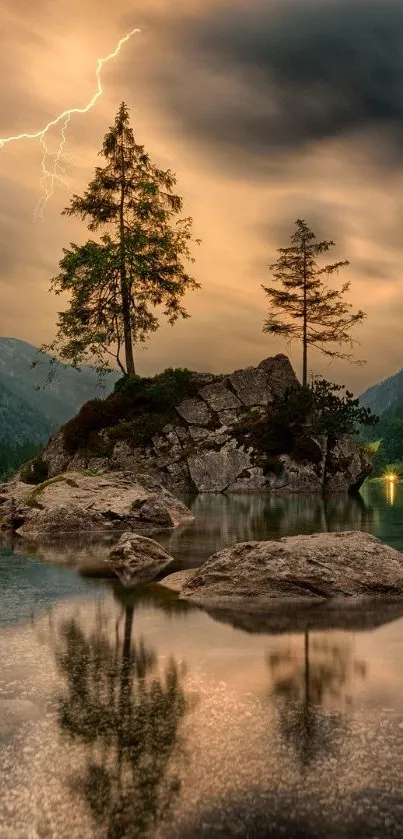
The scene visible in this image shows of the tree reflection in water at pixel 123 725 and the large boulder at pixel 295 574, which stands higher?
the large boulder at pixel 295 574

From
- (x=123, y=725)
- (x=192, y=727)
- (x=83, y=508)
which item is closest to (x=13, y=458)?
(x=83, y=508)

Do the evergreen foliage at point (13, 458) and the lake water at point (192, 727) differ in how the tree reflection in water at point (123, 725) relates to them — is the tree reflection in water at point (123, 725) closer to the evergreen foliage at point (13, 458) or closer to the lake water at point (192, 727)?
the lake water at point (192, 727)

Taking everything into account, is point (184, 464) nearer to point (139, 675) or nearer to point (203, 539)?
point (203, 539)

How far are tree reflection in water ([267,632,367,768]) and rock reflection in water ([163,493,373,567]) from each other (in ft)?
16.9

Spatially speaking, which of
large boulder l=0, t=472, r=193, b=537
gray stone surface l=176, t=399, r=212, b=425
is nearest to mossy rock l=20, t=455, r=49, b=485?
gray stone surface l=176, t=399, r=212, b=425

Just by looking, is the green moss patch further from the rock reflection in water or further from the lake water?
the lake water

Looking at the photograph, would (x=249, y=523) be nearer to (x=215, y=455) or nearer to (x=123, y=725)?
(x=123, y=725)

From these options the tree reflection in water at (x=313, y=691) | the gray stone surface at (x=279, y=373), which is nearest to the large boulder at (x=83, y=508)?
the tree reflection in water at (x=313, y=691)

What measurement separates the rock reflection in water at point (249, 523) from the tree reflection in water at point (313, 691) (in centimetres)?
515

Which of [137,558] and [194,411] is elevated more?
[194,411]

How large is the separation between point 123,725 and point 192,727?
442mm

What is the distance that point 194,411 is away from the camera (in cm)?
4038

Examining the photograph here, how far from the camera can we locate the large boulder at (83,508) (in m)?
16.4

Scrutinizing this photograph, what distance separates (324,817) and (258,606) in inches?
185
